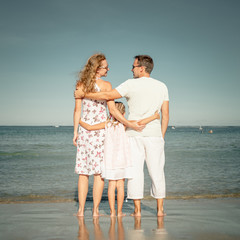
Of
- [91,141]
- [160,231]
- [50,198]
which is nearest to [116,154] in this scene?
[91,141]

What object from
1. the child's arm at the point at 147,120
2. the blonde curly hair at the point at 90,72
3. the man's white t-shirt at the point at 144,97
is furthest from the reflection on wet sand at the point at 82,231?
the blonde curly hair at the point at 90,72

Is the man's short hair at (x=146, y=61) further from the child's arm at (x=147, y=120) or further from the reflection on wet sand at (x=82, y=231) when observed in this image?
the reflection on wet sand at (x=82, y=231)

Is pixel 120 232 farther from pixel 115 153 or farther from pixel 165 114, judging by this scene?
pixel 165 114

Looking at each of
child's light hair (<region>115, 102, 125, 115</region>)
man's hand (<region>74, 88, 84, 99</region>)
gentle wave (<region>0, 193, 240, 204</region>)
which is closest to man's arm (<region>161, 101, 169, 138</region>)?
child's light hair (<region>115, 102, 125, 115</region>)

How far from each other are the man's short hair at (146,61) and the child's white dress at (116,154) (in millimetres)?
821

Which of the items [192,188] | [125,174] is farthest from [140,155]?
[192,188]

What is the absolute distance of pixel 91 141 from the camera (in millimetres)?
3828

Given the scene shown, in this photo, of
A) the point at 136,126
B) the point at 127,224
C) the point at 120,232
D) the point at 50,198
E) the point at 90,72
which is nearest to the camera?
the point at 120,232

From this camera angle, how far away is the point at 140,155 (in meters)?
3.69

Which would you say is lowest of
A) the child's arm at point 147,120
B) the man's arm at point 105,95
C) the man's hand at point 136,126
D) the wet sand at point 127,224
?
the wet sand at point 127,224

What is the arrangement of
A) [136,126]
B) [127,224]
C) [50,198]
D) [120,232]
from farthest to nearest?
[50,198] → [136,126] → [127,224] → [120,232]

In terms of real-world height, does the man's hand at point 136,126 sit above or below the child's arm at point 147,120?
below

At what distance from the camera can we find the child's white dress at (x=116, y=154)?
145 inches

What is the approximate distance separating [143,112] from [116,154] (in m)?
0.64
